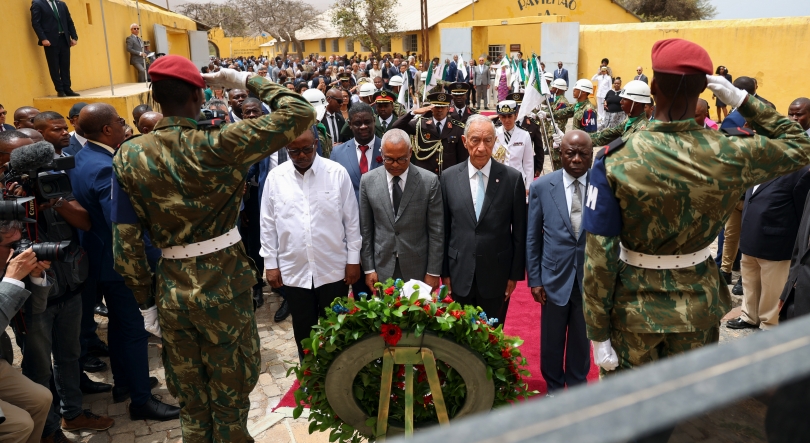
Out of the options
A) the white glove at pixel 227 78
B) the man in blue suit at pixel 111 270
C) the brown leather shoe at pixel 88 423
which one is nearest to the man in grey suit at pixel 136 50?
the man in blue suit at pixel 111 270

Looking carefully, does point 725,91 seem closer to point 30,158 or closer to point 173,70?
point 173,70

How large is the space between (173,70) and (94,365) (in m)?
3.47

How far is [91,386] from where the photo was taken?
489 centimetres

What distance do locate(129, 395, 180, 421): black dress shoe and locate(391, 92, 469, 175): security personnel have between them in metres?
3.82

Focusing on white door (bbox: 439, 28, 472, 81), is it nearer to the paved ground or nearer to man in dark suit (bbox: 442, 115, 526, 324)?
the paved ground

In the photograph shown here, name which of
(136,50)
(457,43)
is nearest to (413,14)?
(457,43)

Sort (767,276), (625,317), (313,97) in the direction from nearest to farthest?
(625,317)
(767,276)
(313,97)

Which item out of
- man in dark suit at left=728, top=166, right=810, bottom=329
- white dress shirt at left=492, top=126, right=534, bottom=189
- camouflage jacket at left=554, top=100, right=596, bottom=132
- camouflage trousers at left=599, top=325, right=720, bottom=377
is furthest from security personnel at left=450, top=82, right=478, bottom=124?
camouflage trousers at left=599, top=325, right=720, bottom=377

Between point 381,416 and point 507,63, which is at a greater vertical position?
point 507,63

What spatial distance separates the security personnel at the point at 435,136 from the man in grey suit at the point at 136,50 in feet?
36.0

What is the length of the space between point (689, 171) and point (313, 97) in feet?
21.2

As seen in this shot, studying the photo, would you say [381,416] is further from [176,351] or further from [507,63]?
[507,63]


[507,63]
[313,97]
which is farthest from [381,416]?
[507,63]

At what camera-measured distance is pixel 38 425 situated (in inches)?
139
